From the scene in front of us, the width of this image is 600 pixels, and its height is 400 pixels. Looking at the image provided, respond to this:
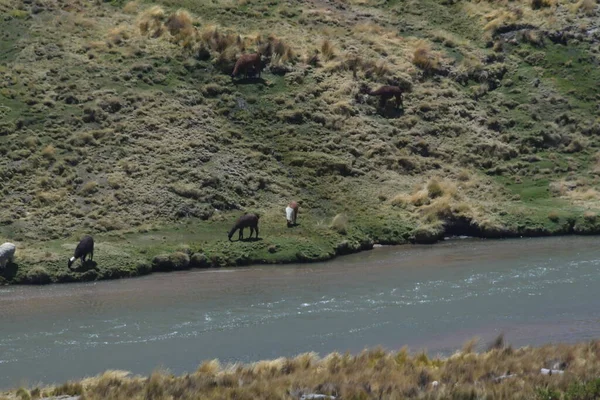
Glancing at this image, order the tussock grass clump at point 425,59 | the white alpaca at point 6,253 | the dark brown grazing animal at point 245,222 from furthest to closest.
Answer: the tussock grass clump at point 425,59 → the dark brown grazing animal at point 245,222 → the white alpaca at point 6,253

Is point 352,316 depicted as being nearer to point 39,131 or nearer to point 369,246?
point 369,246

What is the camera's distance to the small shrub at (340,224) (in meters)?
37.0

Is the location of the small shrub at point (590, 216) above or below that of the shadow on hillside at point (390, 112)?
below

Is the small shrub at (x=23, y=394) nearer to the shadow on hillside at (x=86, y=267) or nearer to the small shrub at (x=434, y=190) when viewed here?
the shadow on hillside at (x=86, y=267)

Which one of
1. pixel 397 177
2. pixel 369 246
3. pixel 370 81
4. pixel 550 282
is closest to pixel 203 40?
pixel 370 81

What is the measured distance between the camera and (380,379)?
18.6m

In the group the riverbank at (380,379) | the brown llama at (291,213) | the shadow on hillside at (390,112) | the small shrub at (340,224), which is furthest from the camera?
the shadow on hillside at (390,112)

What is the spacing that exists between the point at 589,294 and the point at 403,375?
12436mm

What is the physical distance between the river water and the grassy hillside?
2304mm

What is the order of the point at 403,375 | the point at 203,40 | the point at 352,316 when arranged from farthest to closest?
1. the point at 203,40
2. the point at 352,316
3. the point at 403,375

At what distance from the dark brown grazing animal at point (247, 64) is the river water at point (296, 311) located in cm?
1388

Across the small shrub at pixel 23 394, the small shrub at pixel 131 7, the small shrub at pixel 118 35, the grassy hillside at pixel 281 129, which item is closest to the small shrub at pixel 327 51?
the grassy hillside at pixel 281 129

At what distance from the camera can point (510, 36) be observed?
55219 millimetres

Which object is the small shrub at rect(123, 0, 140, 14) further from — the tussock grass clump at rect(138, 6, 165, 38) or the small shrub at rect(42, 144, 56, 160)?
the small shrub at rect(42, 144, 56, 160)
